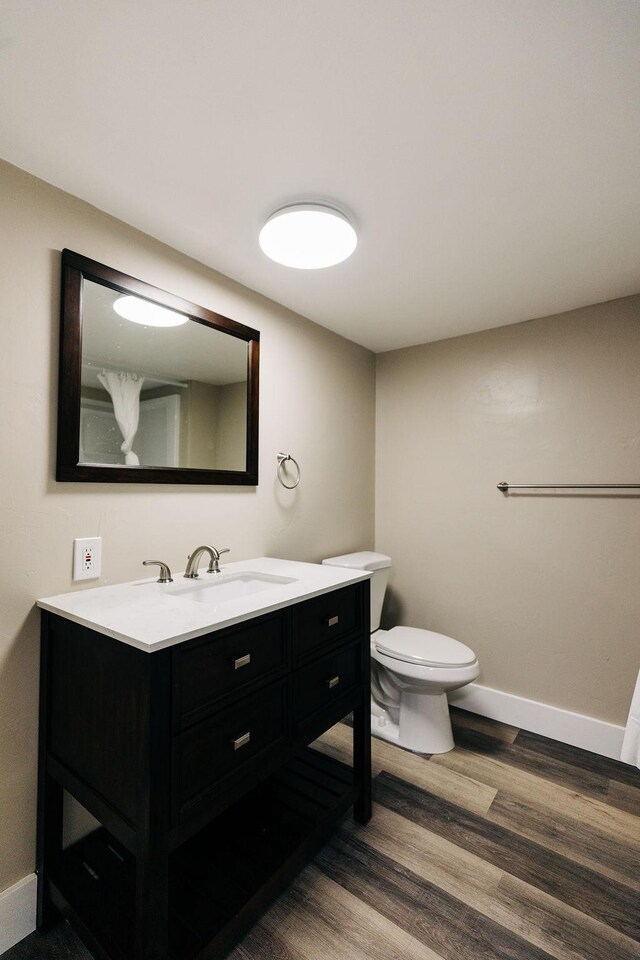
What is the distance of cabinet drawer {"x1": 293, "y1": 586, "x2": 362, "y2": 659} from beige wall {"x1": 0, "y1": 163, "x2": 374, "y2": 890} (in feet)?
1.87

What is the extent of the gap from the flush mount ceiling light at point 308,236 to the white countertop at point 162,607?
1172mm

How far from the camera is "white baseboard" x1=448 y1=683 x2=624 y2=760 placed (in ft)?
6.96

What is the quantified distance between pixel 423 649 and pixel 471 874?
0.84 m

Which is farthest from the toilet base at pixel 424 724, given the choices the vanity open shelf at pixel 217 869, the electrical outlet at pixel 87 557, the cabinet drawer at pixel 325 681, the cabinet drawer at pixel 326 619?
the electrical outlet at pixel 87 557

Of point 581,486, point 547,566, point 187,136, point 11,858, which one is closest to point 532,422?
point 581,486

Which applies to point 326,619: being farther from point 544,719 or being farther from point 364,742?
point 544,719

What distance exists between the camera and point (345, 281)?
1.98 meters

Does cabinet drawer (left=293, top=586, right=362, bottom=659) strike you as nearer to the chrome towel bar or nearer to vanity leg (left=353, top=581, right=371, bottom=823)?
vanity leg (left=353, top=581, right=371, bottom=823)

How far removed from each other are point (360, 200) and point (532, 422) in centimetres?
152

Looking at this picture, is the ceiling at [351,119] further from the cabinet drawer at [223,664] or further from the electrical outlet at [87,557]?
the cabinet drawer at [223,664]

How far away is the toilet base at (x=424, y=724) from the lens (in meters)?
2.12

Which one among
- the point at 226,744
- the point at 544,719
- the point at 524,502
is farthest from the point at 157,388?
the point at 544,719

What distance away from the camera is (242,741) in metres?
1.17

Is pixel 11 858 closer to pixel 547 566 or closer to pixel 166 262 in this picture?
pixel 166 262
